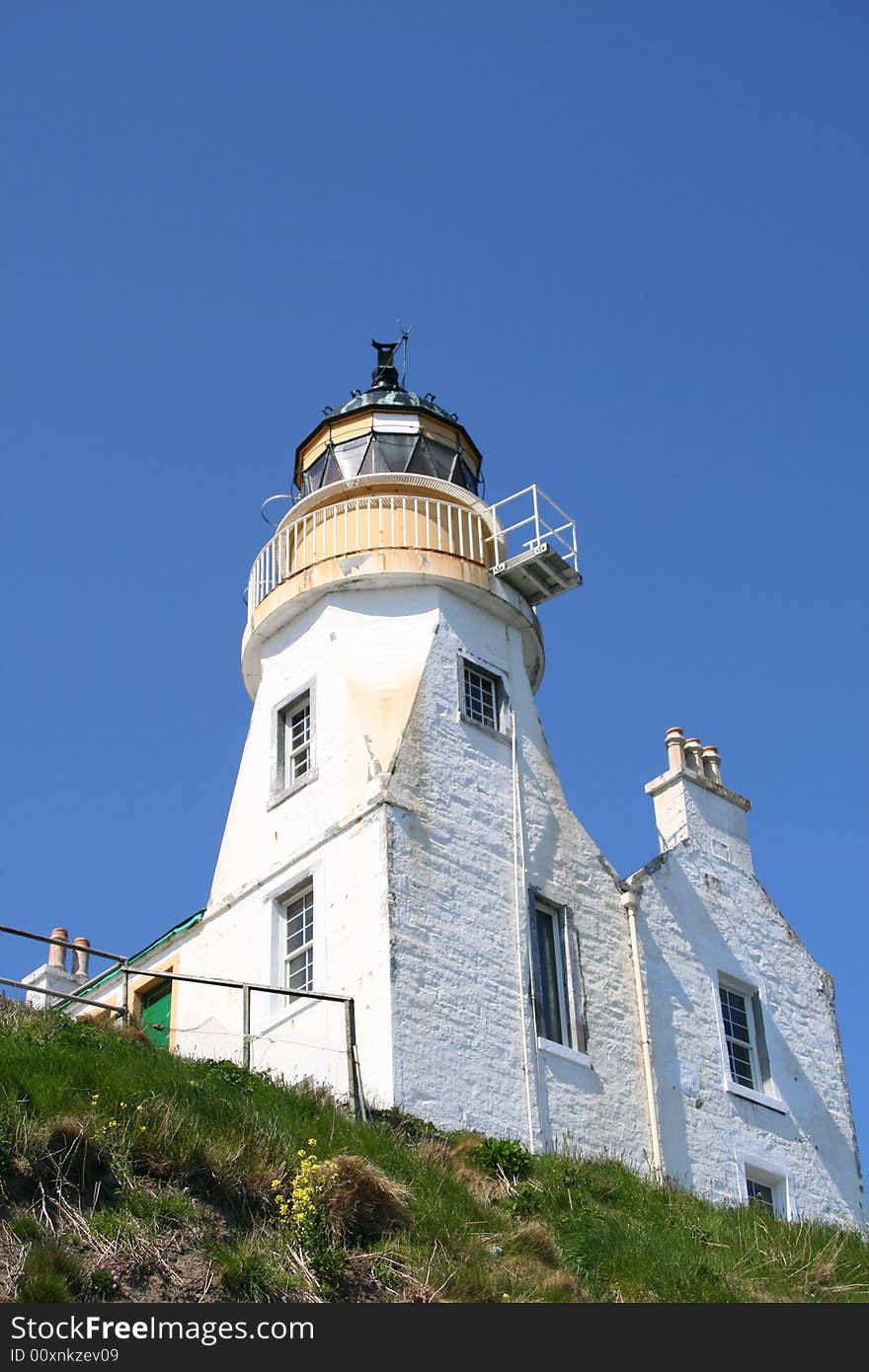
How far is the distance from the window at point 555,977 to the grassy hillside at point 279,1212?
376 centimetres

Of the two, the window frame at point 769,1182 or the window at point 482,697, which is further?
the window at point 482,697

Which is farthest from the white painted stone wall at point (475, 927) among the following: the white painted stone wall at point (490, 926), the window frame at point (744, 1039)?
the window frame at point (744, 1039)

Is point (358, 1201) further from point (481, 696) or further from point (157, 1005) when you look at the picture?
point (157, 1005)

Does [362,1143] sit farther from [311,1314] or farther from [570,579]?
[570,579]

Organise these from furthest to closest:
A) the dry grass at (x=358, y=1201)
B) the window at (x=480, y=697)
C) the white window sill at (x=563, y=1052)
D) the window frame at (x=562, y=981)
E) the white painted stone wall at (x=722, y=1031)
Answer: the window at (x=480, y=697) < the white painted stone wall at (x=722, y=1031) < the window frame at (x=562, y=981) < the white window sill at (x=563, y=1052) < the dry grass at (x=358, y=1201)

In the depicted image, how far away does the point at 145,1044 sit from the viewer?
20766 millimetres

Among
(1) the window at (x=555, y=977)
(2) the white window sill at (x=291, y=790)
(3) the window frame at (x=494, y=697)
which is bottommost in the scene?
(1) the window at (x=555, y=977)

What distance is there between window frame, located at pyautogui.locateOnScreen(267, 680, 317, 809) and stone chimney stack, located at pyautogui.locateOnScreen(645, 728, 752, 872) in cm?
616

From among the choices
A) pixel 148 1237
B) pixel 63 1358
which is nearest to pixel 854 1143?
pixel 148 1237

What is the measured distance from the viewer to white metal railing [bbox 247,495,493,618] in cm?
2905

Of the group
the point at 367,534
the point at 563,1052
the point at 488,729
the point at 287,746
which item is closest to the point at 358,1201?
the point at 563,1052

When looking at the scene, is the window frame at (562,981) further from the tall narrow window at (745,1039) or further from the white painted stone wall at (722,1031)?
the tall narrow window at (745,1039)

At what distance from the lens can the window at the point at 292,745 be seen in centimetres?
2758

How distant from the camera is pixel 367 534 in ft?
95.6
